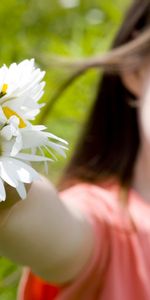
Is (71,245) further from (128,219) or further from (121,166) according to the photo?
(121,166)

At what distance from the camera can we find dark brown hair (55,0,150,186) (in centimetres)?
103

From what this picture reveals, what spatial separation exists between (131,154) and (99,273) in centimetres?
22

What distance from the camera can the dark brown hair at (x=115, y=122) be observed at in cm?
103

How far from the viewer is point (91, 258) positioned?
83cm

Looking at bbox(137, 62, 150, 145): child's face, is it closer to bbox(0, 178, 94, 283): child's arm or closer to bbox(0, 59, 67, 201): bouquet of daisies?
bbox(0, 178, 94, 283): child's arm

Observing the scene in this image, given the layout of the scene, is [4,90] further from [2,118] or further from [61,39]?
[61,39]

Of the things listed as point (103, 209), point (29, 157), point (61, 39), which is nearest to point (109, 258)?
point (103, 209)

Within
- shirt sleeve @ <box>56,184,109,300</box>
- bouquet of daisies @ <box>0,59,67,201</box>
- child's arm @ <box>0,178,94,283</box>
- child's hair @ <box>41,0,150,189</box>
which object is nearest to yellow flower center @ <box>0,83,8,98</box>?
bouquet of daisies @ <box>0,59,67,201</box>

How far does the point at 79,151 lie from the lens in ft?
3.56

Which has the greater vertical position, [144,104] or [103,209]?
[144,104]

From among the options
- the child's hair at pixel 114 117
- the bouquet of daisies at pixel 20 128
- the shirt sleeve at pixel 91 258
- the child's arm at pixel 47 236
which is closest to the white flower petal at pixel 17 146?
the bouquet of daisies at pixel 20 128

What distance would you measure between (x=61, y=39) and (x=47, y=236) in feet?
2.65

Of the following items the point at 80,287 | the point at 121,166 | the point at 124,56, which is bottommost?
the point at 80,287

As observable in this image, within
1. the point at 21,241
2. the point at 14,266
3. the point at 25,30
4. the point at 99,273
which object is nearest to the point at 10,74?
the point at 21,241
